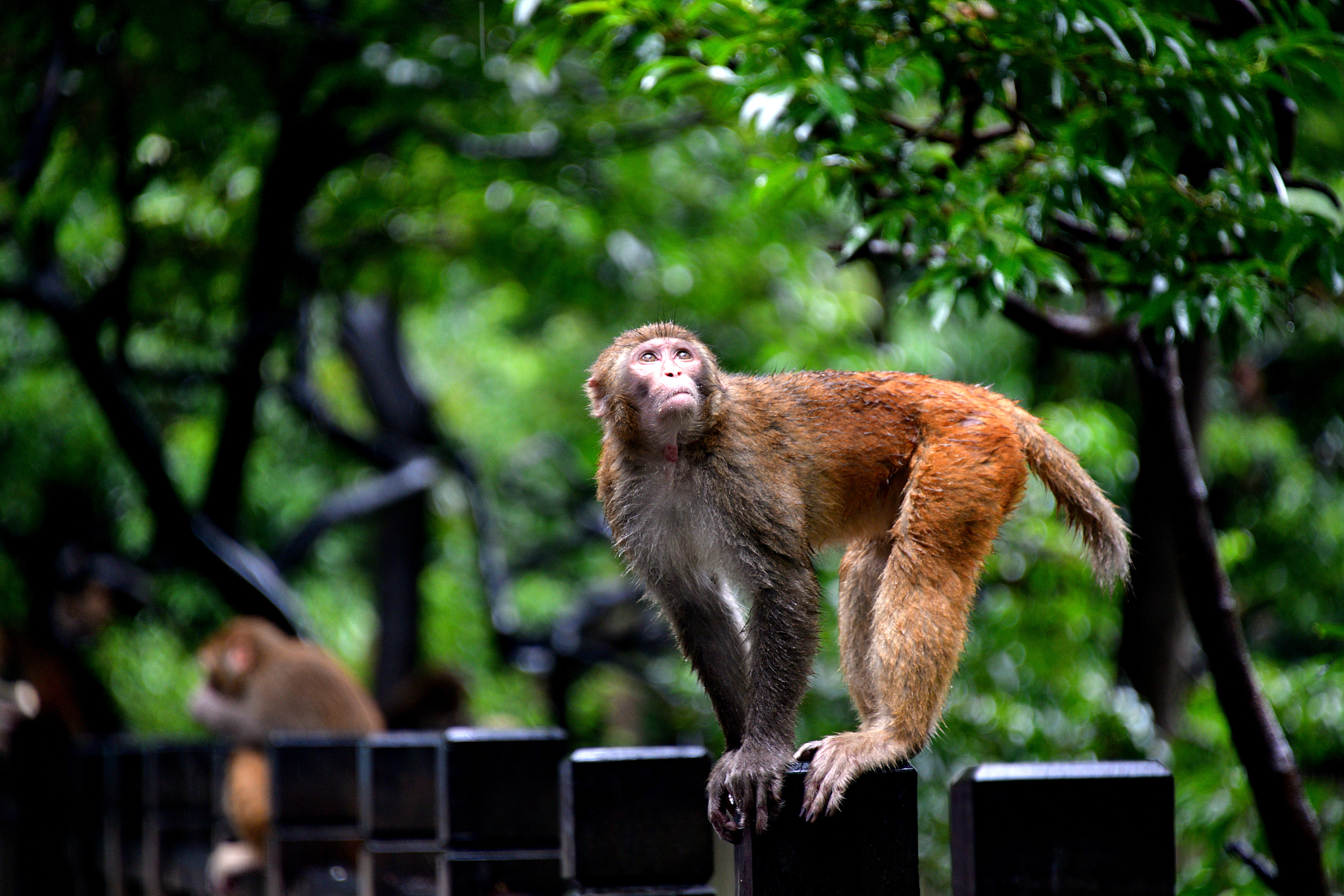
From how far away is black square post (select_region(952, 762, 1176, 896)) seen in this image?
6.80 ft

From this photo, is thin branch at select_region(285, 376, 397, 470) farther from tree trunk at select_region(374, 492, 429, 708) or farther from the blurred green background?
tree trunk at select_region(374, 492, 429, 708)

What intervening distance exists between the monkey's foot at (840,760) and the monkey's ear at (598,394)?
0.79 m

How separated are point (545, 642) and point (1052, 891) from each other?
613cm

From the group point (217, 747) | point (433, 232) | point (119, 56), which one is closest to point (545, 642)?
point (217, 747)

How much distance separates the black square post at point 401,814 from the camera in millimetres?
3949

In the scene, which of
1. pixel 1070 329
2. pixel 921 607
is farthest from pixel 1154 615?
pixel 921 607

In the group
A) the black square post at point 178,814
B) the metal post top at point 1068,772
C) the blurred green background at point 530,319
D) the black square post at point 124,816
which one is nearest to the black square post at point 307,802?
the black square post at point 178,814

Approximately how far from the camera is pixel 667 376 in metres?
2.49

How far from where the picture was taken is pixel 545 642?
8.03 meters

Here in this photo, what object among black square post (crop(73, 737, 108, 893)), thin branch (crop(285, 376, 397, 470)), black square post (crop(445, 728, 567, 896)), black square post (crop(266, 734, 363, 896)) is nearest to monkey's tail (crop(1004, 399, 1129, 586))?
black square post (crop(445, 728, 567, 896))

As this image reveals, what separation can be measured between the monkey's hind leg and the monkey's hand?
0.08 meters

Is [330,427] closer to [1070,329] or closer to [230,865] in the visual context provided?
[230,865]

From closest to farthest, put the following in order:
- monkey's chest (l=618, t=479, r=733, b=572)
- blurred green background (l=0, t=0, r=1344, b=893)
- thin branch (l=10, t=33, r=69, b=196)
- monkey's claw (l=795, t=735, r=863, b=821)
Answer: monkey's claw (l=795, t=735, r=863, b=821) < monkey's chest (l=618, t=479, r=733, b=572) < blurred green background (l=0, t=0, r=1344, b=893) < thin branch (l=10, t=33, r=69, b=196)

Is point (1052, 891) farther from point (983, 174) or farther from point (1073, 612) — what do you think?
point (1073, 612)
